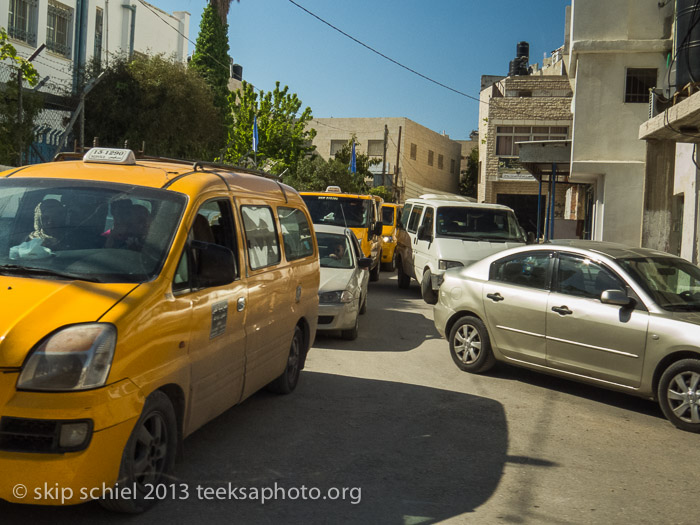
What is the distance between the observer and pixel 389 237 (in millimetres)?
22469

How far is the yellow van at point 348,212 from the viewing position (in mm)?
16953

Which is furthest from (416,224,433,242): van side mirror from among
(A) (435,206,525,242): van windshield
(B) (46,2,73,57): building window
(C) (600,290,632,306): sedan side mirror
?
(B) (46,2,73,57): building window

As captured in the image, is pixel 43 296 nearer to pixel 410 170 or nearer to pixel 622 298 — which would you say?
pixel 622 298

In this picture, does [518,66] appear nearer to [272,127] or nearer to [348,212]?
[272,127]

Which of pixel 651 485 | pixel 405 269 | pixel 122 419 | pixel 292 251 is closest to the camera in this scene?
pixel 122 419

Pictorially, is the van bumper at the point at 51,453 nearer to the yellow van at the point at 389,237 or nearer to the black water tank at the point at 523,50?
the yellow van at the point at 389,237

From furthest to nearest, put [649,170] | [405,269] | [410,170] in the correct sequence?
[410,170] → [405,269] → [649,170]

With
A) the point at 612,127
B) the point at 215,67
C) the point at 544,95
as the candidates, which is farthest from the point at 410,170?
the point at 612,127

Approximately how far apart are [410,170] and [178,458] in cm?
5496

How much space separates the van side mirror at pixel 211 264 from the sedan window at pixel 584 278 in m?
4.07

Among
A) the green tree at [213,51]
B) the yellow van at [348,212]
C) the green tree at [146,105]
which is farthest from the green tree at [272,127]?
the yellow van at [348,212]

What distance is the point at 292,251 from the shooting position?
7.05 m

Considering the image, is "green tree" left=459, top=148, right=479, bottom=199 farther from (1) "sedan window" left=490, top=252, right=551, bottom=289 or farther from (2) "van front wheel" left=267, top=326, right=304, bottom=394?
(2) "van front wheel" left=267, top=326, right=304, bottom=394

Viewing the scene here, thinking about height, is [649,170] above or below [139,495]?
above
